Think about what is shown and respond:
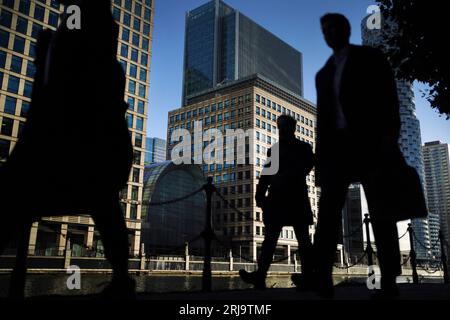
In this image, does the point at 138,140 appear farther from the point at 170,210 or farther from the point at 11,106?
the point at 170,210

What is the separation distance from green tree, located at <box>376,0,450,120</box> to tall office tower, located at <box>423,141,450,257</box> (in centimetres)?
17708

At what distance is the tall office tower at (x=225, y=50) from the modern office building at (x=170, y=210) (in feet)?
183

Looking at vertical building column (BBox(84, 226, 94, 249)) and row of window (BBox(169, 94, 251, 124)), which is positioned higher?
row of window (BBox(169, 94, 251, 124))

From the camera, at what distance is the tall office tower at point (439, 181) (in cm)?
16825

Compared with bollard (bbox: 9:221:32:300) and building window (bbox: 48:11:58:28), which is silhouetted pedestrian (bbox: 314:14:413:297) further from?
building window (bbox: 48:11:58:28)

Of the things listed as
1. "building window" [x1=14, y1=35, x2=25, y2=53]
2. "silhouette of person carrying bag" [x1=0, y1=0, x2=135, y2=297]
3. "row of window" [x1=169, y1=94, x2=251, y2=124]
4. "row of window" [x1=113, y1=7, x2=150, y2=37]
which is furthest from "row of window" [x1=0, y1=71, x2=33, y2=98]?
"row of window" [x1=169, y1=94, x2=251, y2=124]

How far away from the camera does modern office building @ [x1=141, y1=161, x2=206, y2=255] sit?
63375mm

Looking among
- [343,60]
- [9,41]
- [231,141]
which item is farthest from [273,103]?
[343,60]

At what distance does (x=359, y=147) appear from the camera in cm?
282

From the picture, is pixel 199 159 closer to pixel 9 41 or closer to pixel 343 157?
pixel 9 41

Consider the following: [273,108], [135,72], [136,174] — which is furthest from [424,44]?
[273,108]

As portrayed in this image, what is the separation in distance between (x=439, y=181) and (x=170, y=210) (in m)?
152

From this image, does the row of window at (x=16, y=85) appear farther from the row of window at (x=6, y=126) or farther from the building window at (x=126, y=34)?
the building window at (x=126, y=34)

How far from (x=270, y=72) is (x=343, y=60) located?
137513 millimetres
